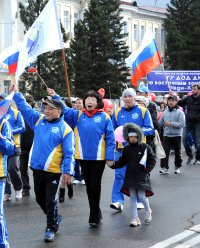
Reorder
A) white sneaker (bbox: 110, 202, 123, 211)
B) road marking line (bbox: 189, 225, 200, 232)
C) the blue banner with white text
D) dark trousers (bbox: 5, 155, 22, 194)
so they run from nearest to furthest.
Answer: road marking line (bbox: 189, 225, 200, 232) < white sneaker (bbox: 110, 202, 123, 211) < dark trousers (bbox: 5, 155, 22, 194) < the blue banner with white text

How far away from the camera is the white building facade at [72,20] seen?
50722 millimetres

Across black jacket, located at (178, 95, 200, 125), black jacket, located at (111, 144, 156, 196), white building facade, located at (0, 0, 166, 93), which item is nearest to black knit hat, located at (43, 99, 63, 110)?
black jacket, located at (111, 144, 156, 196)

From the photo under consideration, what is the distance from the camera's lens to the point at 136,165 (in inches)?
352

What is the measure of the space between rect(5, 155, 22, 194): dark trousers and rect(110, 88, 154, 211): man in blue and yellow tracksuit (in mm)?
1957

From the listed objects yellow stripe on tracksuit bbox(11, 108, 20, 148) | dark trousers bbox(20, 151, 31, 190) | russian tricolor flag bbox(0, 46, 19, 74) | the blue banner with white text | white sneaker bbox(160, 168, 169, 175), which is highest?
russian tricolor flag bbox(0, 46, 19, 74)

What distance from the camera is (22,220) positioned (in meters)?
9.26

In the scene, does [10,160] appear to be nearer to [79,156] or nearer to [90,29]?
[79,156]

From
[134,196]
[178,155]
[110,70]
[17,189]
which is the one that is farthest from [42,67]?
[134,196]

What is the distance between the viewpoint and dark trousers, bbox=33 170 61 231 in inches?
312

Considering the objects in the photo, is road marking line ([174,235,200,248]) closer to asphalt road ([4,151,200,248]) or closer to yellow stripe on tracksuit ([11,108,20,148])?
asphalt road ([4,151,200,248])

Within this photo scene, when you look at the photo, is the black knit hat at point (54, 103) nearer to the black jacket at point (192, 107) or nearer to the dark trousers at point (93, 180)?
the dark trousers at point (93, 180)

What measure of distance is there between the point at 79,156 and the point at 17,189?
2.80 metres

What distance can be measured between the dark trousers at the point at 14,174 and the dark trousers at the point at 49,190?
3.03 metres

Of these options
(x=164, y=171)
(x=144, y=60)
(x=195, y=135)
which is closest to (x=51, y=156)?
(x=164, y=171)
